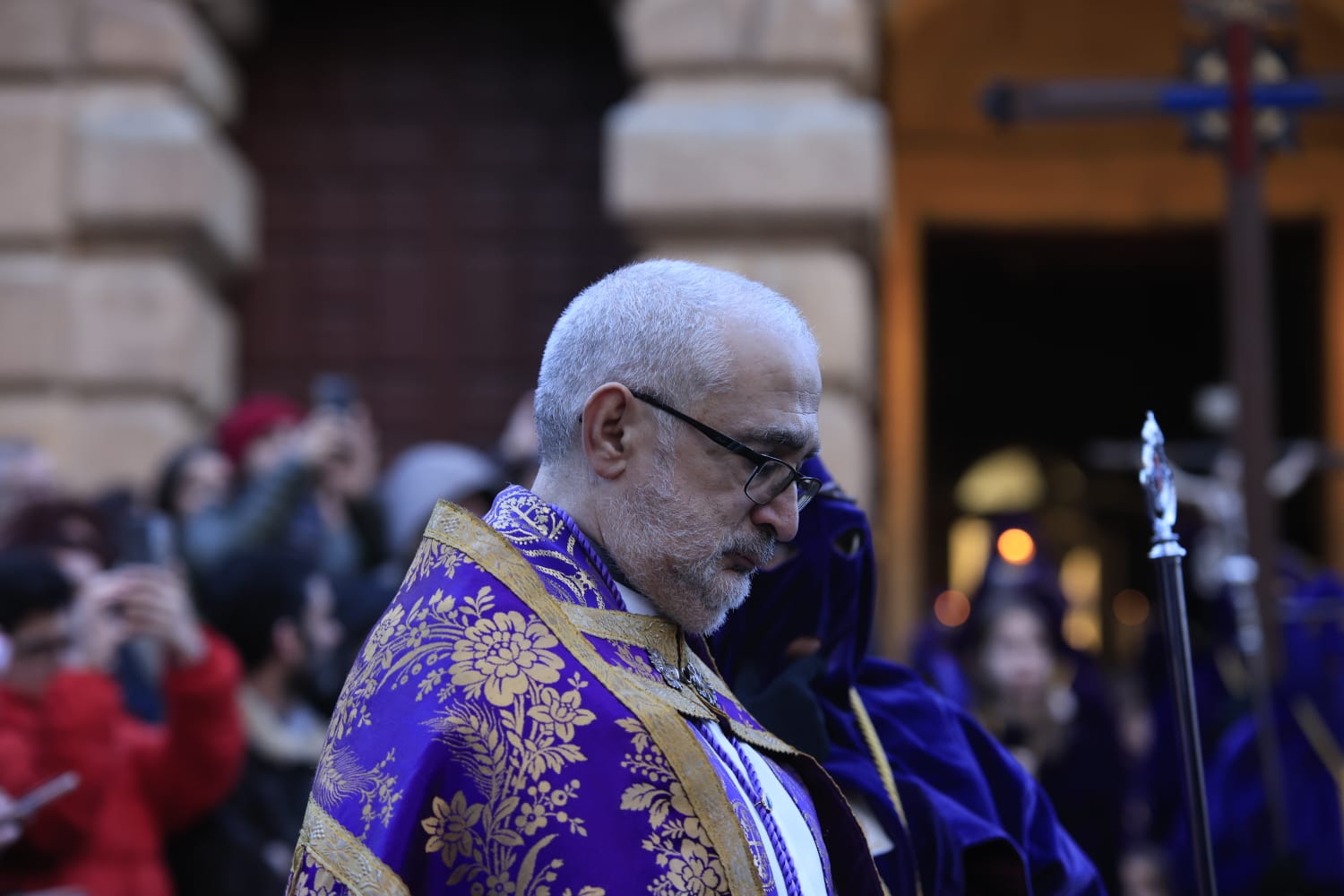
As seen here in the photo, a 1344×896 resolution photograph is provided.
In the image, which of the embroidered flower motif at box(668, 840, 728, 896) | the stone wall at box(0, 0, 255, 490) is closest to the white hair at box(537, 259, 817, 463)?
the embroidered flower motif at box(668, 840, 728, 896)

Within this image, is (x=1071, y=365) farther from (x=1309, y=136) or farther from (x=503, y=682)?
(x=503, y=682)

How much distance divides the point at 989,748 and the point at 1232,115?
4.03 metres

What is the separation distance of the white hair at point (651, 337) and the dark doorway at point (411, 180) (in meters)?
6.17

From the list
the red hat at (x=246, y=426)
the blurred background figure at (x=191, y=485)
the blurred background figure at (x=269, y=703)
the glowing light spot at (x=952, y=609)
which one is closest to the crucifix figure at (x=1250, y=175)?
the glowing light spot at (x=952, y=609)

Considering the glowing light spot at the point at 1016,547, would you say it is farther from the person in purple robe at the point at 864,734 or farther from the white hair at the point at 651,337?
the white hair at the point at 651,337

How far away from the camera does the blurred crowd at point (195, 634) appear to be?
14.1 ft

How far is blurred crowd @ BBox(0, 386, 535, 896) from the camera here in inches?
169

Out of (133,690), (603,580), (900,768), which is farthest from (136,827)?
(603,580)

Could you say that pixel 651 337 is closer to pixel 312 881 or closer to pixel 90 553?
pixel 312 881

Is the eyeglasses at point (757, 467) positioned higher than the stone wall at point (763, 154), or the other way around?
the stone wall at point (763, 154)

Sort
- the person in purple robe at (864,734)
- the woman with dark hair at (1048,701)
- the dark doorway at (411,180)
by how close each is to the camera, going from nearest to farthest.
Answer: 1. the person in purple robe at (864,734)
2. the woman with dark hair at (1048,701)
3. the dark doorway at (411,180)

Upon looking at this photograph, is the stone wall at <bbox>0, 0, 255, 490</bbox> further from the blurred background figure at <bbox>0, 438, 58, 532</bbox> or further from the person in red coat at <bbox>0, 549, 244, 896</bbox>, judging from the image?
the person in red coat at <bbox>0, 549, 244, 896</bbox>

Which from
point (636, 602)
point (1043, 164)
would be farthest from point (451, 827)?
point (1043, 164)

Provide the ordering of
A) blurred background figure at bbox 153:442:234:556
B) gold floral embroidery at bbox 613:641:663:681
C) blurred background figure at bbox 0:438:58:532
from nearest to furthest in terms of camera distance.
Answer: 1. gold floral embroidery at bbox 613:641:663:681
2. blurred background figure at bbox 0:438:58:532
3. blurred background figure at bbox 153:442:234:556
